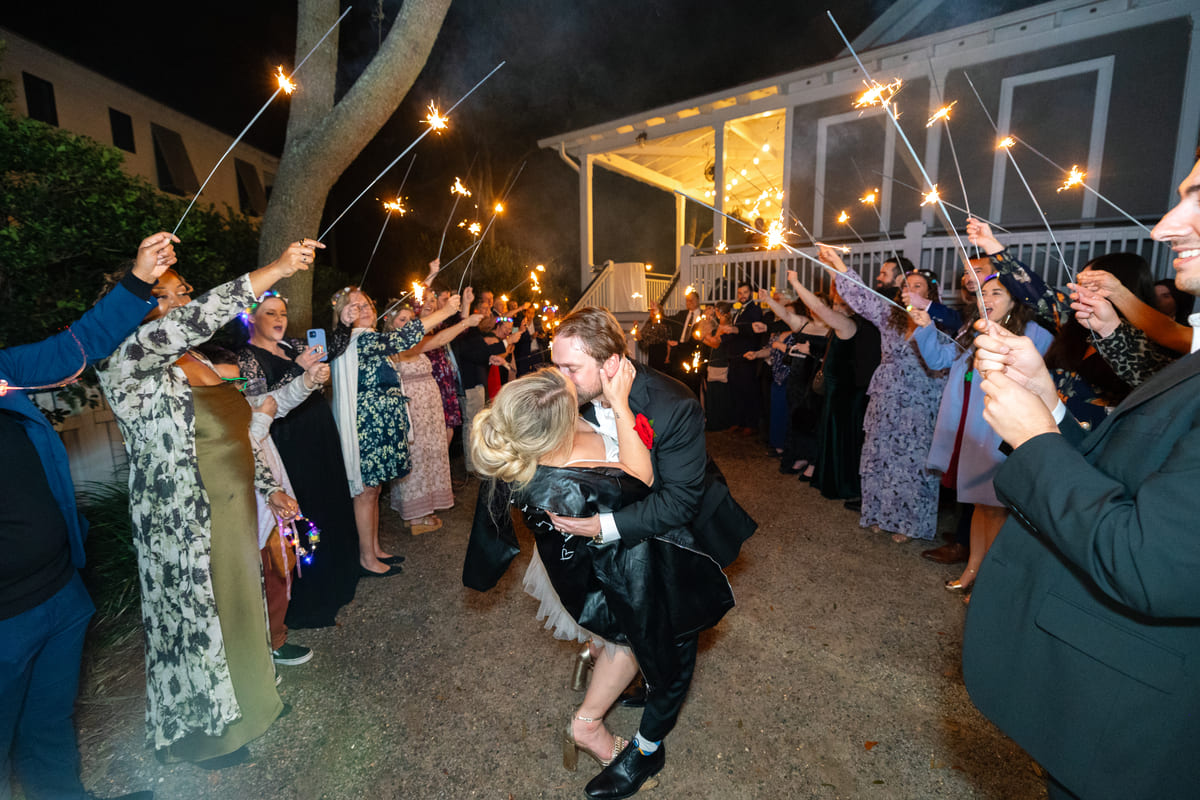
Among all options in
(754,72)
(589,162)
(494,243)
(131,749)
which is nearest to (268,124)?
(494,243)

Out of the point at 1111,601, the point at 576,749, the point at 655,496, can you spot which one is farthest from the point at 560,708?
the point at 1111,601

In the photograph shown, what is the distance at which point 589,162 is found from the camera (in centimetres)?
1342

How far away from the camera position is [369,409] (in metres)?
4.16

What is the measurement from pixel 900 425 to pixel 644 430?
3.48 metres

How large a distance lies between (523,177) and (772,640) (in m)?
21.0

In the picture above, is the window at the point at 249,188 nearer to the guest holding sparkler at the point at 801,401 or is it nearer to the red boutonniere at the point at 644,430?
the guest holding sparkler at the point at 801,401

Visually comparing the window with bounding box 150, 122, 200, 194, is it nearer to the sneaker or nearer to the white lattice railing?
the white lattice railing

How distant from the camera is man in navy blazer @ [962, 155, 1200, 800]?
978 millimetres

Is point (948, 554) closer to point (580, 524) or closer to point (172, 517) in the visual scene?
point (580, 524)

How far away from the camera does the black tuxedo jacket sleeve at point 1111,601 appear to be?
97 centimetres

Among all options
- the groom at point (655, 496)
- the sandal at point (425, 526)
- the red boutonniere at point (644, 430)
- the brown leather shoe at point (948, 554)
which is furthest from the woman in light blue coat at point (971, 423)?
the sandal at point (425, 526)

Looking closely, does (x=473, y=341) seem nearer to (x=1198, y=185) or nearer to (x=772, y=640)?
(x=772, y=640)

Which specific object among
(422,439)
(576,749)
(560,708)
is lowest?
(560,708)

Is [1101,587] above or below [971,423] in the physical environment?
above
